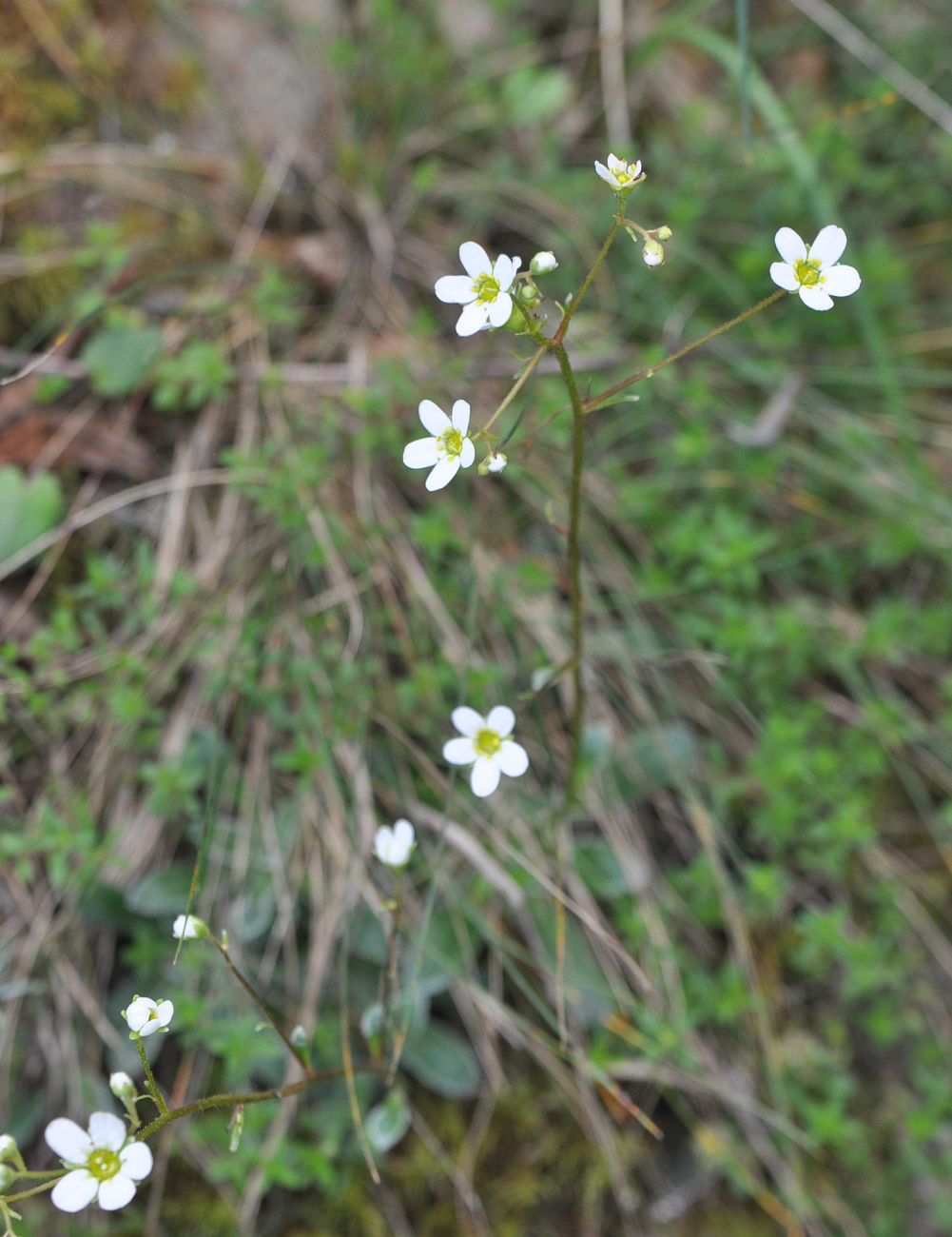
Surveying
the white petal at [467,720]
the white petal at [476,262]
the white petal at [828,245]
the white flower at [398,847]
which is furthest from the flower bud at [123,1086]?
the white petal at [828,245]

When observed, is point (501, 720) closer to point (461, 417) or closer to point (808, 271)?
point (461, 417)

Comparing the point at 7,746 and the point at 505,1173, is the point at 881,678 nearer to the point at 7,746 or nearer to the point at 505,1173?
the point at 505,1173

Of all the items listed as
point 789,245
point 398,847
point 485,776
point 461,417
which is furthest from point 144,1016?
point 789,245

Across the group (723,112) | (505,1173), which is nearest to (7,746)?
(505,1173)

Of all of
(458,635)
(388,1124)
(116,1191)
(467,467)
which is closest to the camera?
(116,1191)

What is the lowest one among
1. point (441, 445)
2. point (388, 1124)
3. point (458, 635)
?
point (388, 1124)

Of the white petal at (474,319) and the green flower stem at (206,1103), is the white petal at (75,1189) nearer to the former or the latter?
the green flower stem at (206,1103)
